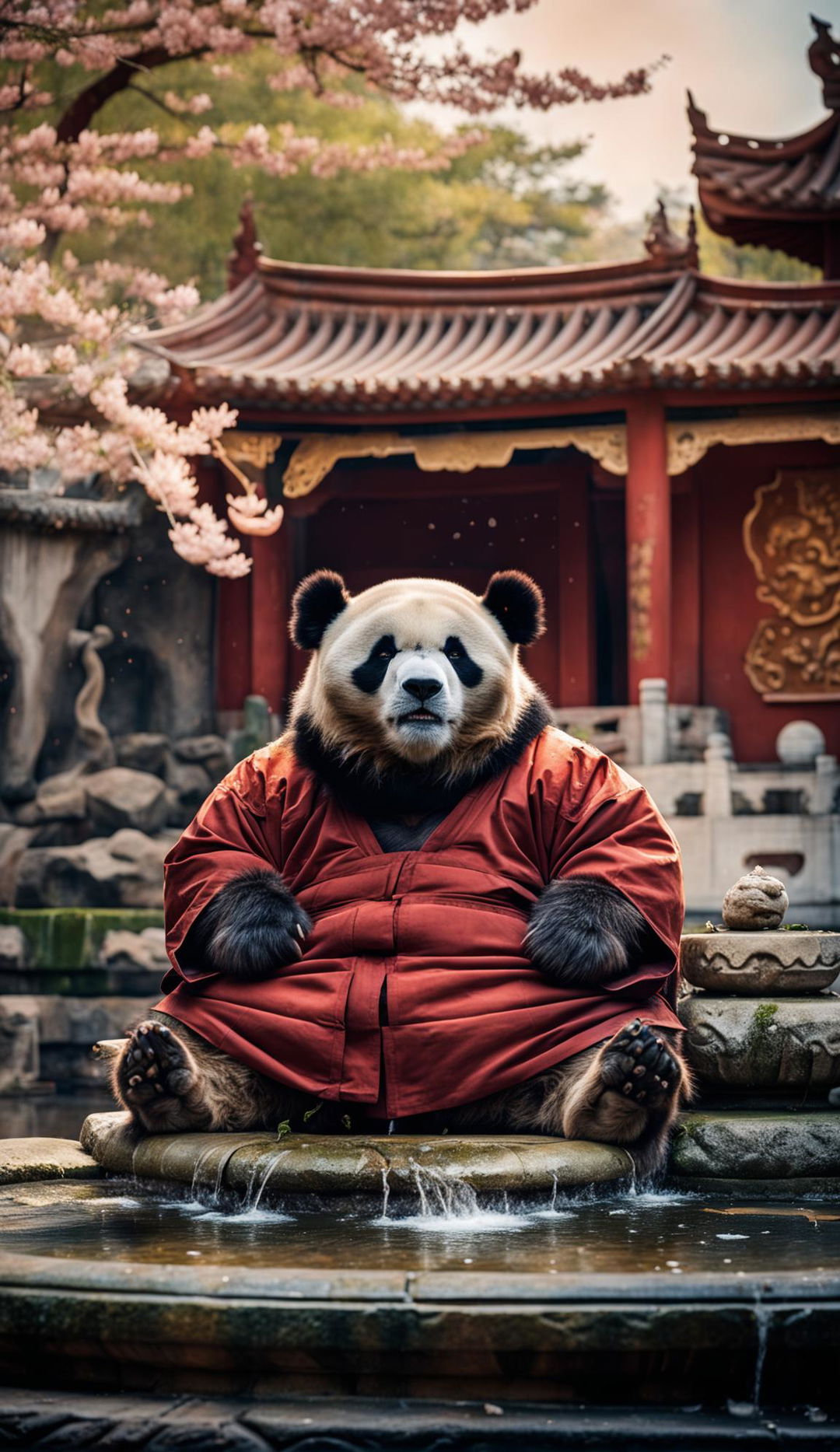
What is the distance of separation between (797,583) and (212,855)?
1028cm

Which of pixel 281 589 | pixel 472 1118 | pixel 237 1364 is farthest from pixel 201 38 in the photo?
pixel 237 1364

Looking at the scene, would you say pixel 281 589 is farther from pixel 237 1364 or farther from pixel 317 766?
pixel 237 1364

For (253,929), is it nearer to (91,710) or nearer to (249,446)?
(91,710)

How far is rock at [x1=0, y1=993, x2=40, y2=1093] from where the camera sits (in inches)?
425

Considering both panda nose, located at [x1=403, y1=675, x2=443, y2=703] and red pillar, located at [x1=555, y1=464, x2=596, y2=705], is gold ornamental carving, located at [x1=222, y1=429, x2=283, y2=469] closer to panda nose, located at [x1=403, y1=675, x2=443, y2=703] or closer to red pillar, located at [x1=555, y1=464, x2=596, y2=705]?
red pillar, located at [x1=555, y1=464, x2=596, y2=705]

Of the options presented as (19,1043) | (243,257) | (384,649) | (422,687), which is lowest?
(19,1043)

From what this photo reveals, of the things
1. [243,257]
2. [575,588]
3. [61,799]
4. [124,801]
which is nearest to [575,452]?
[575,588]

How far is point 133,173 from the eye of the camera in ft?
46.1

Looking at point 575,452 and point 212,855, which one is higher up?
point 575,452

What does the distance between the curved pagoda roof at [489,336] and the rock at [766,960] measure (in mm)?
8166

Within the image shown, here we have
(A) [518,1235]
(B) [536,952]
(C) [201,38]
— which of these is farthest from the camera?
(C) [201,38]

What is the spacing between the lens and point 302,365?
544 inches

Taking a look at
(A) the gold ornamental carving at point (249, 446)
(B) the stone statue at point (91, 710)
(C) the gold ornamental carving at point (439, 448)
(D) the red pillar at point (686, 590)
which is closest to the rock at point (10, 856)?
(B) the stone statue at point (91, 710)

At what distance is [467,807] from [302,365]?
390 inches
